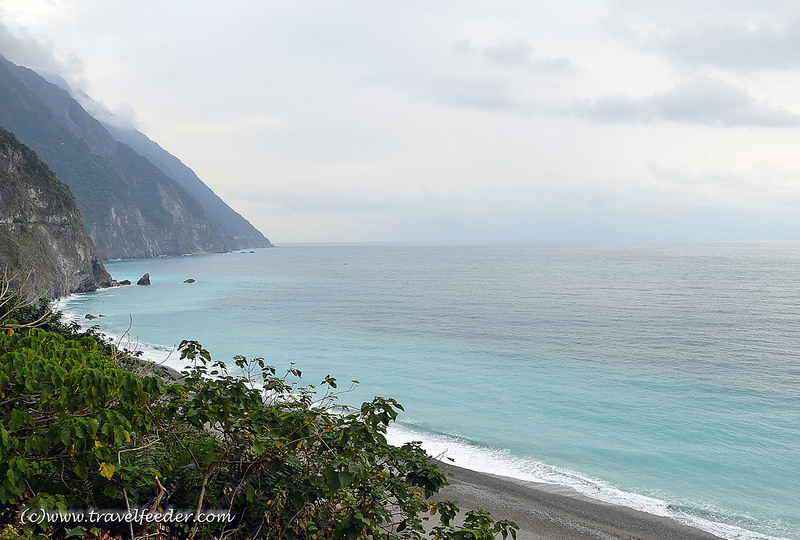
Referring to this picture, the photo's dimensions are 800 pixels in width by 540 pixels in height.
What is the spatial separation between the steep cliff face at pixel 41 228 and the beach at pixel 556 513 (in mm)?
54071

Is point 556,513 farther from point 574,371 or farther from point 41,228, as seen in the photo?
point 41,228

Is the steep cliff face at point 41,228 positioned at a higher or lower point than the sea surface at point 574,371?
higher

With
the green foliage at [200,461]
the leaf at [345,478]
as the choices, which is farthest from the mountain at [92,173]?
the leaf at [345,478]

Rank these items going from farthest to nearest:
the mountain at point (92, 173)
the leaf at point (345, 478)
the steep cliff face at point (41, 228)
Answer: the mountain at point (92, 173)
the steep cliff face at point (41, 228)
the leaf at point (345, 478)

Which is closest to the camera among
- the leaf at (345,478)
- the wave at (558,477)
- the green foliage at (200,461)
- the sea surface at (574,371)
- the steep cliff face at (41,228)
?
the green foliage at (200,461)

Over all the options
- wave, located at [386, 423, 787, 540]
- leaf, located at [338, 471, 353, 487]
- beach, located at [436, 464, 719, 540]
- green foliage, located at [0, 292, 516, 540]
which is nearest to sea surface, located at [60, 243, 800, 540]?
wave, located at [386, 423, 787, 540]

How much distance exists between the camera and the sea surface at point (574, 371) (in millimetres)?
17359

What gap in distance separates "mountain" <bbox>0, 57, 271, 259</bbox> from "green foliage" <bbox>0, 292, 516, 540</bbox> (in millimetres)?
165289

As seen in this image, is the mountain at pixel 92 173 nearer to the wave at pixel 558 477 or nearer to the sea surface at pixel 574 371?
the sea surface at pixel 574 371

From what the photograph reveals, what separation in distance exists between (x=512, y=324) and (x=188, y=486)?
42.3m

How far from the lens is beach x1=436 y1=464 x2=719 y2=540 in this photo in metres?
12.9

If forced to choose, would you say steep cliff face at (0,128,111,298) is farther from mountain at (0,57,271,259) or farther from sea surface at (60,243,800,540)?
mountain at (0,57,271,259)

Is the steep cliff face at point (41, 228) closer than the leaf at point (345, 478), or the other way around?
the leaf at point (345, 478)

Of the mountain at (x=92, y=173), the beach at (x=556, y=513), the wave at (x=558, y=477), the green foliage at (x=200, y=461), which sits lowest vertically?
the wave at (x=558, y=477)
